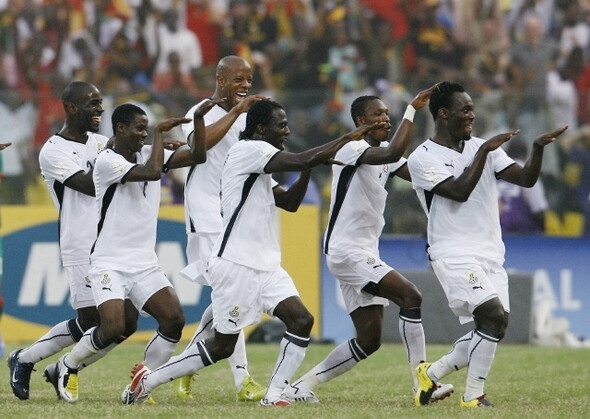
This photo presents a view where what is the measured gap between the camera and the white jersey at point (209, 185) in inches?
428

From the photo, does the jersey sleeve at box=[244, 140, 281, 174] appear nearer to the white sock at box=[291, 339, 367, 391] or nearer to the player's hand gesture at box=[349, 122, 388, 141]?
the player's hand gesture at box=[349, 122, 388, 141]

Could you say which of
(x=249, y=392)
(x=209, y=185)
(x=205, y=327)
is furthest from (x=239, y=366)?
(x=209, y=185)

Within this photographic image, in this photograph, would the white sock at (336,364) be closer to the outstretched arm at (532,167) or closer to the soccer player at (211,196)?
the soccer player at (211,196)

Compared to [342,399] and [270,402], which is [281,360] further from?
[342,399]

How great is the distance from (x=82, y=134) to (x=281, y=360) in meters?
2.50

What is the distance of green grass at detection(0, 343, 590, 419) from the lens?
9.22 meters

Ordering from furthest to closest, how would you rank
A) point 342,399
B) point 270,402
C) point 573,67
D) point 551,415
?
1. point 573,67
2. point 342,399
3. point 270,402
4. point 551,415

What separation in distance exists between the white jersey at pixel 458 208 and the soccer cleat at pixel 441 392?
38.3 inches

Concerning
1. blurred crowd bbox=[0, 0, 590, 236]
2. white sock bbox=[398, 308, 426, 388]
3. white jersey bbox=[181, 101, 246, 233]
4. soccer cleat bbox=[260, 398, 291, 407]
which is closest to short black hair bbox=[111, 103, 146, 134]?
white jersey bbox=[181, 101, 246, 233]

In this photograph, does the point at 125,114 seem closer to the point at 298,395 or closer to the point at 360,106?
the point at 360,106

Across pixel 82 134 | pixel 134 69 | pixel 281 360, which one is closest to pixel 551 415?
pixel 281 360

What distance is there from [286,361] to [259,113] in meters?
1.80

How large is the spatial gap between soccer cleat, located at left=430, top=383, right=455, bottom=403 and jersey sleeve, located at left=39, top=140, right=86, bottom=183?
3160mm

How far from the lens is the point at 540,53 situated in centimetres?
1983
